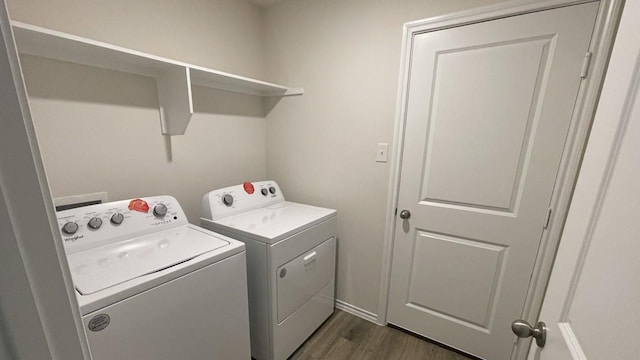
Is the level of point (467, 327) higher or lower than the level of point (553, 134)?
lower

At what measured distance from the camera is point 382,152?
171cm

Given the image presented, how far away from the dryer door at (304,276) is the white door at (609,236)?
1.14m

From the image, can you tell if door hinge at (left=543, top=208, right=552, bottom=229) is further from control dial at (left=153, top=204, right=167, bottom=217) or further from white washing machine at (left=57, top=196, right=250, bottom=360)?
control dial at (left=153, top=204, right=167, bottom=217)

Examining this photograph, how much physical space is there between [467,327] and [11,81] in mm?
2127

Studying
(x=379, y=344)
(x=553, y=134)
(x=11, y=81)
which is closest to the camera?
(x=11, y=81)

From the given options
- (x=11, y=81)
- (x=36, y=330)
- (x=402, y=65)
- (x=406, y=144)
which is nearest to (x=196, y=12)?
(x=402, y=65)

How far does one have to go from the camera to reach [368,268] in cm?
191

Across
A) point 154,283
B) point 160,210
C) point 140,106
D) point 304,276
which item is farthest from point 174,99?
point 304,276

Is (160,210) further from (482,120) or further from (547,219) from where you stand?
(547,219)

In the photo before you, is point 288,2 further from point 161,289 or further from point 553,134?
point 161,289

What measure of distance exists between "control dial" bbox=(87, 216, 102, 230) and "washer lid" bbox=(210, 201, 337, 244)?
0.52m

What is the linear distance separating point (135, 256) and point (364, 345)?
1.51 m

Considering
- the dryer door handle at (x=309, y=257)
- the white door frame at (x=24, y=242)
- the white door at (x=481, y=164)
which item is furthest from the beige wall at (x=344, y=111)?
the white door frame at (x=24, y=242)

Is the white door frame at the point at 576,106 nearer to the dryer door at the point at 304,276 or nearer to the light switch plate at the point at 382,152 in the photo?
the light switch plate at the point at 382,152
